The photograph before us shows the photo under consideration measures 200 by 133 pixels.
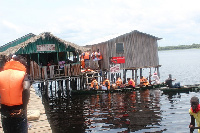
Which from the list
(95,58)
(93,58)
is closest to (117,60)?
(95,58)

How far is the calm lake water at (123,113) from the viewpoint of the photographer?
1365cm

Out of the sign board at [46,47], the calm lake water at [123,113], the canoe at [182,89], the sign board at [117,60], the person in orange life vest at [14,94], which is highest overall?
the sign board at [46,47]

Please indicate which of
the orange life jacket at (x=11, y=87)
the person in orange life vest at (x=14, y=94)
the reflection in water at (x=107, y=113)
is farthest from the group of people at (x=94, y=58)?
the orange life jacket at (x=11, y=87)

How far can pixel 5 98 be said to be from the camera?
3.99 metres

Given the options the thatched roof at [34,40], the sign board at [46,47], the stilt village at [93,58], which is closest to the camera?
the thatched roof at [34,40]

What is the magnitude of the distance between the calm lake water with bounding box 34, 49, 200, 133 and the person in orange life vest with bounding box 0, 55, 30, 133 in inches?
370

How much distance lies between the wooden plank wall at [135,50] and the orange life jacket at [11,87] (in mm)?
24721

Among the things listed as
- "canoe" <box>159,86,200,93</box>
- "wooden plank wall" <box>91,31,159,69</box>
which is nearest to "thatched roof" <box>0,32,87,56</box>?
"wooden plank wall" <box>91,31,159,69</box>

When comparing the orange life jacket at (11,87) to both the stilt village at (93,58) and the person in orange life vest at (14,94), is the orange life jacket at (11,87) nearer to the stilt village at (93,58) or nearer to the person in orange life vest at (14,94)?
the person in orange life vest at (14,94)

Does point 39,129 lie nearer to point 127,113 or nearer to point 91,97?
point 127,113

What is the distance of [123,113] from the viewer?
17.2 meters

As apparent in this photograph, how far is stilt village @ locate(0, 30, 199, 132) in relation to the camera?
74.5ft

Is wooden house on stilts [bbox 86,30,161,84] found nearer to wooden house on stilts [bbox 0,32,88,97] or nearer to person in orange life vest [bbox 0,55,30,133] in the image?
wooden house on stilts [bbox 0,32,88,97]

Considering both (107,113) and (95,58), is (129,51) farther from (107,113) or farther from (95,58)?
(107,113)
